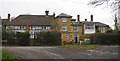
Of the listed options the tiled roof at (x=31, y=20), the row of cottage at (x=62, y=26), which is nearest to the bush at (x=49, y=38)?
the row of cottage at (x=62, y=26)

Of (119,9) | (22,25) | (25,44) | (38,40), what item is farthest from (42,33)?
(119,9)

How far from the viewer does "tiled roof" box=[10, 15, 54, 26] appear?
43.8 metres

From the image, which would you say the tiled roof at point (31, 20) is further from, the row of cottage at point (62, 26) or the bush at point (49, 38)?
the bush at point (49, 38)

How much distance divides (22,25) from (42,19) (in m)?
5.99

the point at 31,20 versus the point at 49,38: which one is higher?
the point at 31,20

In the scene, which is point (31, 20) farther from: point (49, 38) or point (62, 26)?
point (49, 38)

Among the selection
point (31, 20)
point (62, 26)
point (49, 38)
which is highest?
point (31, 20)

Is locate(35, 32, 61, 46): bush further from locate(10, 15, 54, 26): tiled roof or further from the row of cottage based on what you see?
locate(10, 15, 54, 26): tiled roof

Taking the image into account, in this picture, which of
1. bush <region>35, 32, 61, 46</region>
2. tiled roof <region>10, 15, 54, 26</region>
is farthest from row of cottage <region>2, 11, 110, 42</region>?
bush <region>35, 32, 61, 46</region>

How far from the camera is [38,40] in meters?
29.4

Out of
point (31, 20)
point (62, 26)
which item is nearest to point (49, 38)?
point (62, 26)

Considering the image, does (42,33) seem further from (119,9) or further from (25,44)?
(119,9)

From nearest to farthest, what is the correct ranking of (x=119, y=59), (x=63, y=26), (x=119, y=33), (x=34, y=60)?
1. (x=119, y=33)
2. (x=119, y=59)
3. (x=34, y=60)
4. (x=63, y=26)

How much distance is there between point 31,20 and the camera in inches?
1764
